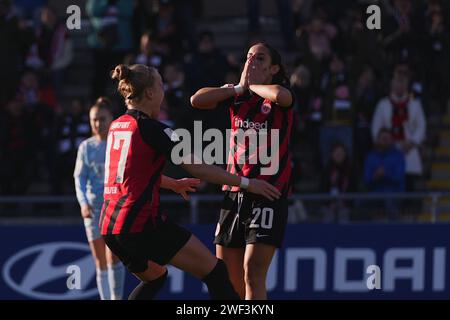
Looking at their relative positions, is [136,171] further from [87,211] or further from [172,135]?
[87,211]

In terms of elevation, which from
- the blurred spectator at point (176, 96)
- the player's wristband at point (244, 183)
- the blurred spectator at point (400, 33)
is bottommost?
the player's wristband at point (244, 183)

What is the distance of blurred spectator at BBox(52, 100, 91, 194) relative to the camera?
16688 mm

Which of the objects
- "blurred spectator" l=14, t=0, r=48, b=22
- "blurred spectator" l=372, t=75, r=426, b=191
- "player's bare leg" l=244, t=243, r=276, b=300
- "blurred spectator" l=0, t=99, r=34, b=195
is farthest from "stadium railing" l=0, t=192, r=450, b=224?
"blurred spectator" l=14, t=0, r=48, b=22

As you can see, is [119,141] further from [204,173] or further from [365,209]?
[365,209]

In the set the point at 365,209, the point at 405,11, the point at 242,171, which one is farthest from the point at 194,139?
the point at 242,171

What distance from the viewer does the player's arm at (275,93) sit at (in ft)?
31.8

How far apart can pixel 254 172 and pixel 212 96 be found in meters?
0.69

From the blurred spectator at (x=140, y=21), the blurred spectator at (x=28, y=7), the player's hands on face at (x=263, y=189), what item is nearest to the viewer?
the player's hands on face at (x=263, y=189)

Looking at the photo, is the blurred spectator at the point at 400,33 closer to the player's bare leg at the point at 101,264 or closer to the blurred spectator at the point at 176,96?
the blurred spectator at the point at 176,96

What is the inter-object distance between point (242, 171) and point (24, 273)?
5487 mm

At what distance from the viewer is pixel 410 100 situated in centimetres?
1652

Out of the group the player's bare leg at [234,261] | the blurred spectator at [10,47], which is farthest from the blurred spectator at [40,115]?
the player's bare leg at [234,261]

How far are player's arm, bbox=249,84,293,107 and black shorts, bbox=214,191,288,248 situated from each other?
793mm

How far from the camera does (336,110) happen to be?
1666 centimetres
